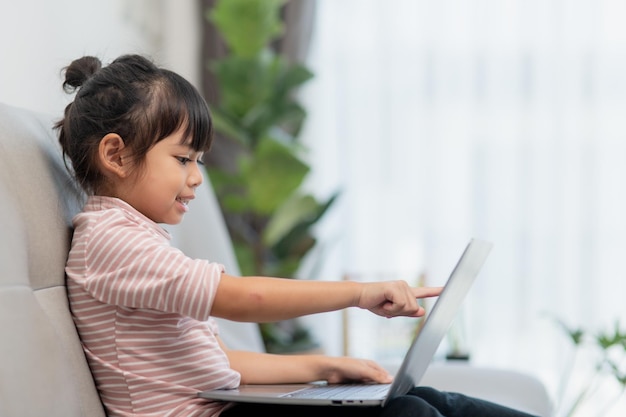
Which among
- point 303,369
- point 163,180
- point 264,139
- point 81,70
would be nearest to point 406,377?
point 303,369

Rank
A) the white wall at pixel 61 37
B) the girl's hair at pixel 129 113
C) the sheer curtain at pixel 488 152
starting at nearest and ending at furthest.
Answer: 1. the girl's hair at pixel 129 113
2. the white wall at pixel 61 37
3. the sheer curtain at pixel 488 152

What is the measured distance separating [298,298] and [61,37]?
4.67 feet

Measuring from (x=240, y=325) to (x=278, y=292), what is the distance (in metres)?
0.75

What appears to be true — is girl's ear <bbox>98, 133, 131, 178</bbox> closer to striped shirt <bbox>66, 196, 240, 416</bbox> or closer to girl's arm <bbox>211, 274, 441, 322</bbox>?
striped shirt <bbox>66, 196, 240, 416</bbox>

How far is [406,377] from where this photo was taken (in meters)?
1.08

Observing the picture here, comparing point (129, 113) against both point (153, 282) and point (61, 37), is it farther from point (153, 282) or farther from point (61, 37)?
point (61, 37)

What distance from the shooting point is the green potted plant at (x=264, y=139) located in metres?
2.91

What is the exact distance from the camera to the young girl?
1073 mm

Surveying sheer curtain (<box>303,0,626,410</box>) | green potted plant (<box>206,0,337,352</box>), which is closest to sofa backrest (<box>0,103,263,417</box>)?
green potted plant (<box>206,0,337,352</box>)

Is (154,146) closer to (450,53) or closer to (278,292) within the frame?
(278,292)

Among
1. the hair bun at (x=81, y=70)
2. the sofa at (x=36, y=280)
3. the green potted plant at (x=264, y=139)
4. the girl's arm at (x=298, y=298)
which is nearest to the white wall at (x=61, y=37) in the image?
the hair bun at (x=81, y=70)

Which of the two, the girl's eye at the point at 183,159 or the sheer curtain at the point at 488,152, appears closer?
the girl's eye at the point at 183,159

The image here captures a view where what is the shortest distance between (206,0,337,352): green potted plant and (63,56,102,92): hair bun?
5.23 feet

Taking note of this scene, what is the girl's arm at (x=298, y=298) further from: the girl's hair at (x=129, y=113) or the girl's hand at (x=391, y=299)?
the girl's hair at (x=129, y=113)
